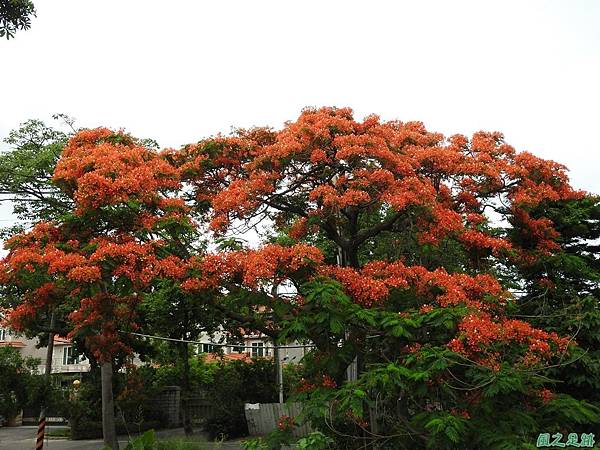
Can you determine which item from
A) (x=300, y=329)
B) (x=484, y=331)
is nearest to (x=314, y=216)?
(x=300, y=329)

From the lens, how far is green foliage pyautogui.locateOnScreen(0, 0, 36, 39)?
316 inches

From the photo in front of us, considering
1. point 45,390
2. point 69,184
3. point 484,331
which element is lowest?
point 45,390

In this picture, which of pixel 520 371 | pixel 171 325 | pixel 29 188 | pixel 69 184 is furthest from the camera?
pixel 171 325

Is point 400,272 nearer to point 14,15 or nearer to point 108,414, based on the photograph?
point 14,15

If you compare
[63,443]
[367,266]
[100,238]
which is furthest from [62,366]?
[367,266]

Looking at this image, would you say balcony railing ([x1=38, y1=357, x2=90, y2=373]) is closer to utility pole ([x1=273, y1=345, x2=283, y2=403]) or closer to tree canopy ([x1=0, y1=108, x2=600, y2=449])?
utility pole ([x1=273, y1=345, x2=283, y2=403])

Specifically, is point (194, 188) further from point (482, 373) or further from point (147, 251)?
point (482, 373)

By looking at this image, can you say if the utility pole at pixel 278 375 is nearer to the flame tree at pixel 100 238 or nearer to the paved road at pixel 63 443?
the paved road at pixel 63 443

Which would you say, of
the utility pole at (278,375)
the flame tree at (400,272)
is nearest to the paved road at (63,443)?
the utility pole at (278,375)

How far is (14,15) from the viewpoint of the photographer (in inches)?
320

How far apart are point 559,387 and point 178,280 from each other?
21.6ft

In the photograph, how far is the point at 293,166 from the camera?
9.47 metres

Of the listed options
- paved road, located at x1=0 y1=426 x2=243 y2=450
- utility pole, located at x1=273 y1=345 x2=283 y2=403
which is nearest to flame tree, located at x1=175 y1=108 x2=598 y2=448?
paved road, located at x1=0 y1=426 x2=243 y2=450

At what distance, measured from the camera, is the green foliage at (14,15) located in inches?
316
